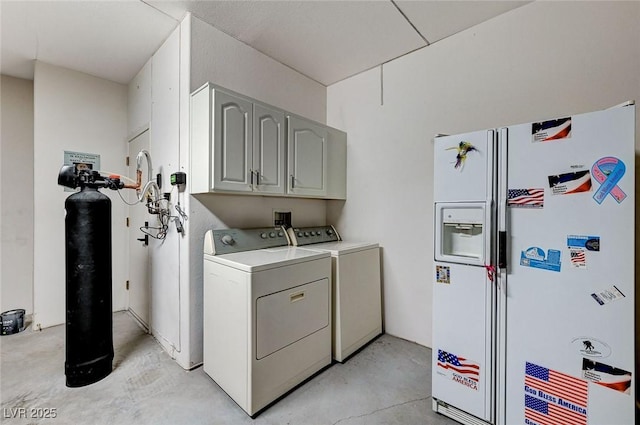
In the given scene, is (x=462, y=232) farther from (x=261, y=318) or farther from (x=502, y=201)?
(x=261, y=318)

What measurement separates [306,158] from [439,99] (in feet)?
4.38

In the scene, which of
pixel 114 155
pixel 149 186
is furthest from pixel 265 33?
pixel 114 155

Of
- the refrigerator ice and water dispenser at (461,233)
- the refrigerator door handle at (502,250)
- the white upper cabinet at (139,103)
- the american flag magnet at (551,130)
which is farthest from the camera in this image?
the white upper cabinet at (139,103)

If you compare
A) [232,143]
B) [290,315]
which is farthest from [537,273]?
[232,143]

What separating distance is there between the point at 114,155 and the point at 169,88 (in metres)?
1.56

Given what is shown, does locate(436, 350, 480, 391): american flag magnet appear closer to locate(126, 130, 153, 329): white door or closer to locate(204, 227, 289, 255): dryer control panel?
locate(204, 227, 289, 255): dryer control panel

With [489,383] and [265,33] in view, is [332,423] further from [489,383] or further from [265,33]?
[265,33]

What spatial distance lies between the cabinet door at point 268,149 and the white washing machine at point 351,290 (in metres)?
0.58

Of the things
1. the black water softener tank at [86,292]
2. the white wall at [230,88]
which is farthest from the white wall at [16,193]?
the white wall at [230,88]

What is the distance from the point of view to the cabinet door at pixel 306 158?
256 cm

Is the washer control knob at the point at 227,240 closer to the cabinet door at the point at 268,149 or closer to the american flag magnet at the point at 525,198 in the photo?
the cabinet door at the point at 268,149

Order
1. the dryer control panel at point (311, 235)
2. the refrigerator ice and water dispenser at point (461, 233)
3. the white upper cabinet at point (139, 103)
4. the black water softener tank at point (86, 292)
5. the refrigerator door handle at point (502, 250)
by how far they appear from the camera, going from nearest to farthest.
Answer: the refrigerator door handle at point (502, 250) → the refrigerator ice and water dispenser at point (461, 233) → the black water softener tank at point (86, 292) → the dryer control panel at point (311, 235) → the white upper cabinet at point (139, 103)

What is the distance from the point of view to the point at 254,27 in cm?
234

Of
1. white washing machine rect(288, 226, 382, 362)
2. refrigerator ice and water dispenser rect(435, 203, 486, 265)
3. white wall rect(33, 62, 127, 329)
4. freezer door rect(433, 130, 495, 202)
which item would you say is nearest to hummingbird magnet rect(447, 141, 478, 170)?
freezer door rect(433, 130, 495, 202)
